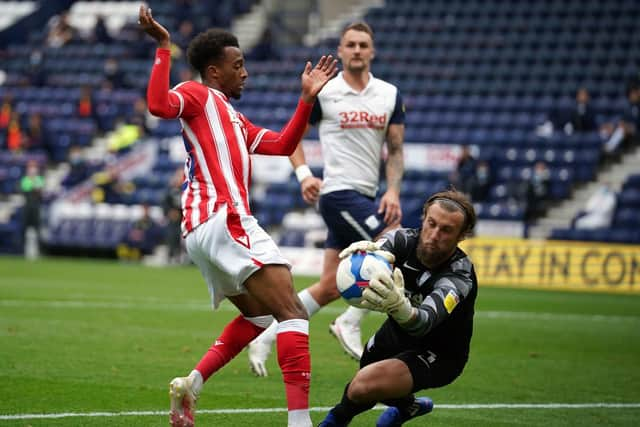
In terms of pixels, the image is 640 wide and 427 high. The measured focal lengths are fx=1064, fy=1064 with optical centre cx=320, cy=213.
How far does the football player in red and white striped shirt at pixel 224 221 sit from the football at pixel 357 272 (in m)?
0.57

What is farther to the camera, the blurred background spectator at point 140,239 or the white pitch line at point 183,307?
the blurred background spectator at point 140,239

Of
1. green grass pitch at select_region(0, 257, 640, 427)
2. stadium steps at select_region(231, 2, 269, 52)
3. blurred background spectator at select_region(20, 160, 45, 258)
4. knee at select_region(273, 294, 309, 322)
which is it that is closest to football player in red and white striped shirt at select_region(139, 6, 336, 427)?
knee at select_region(273, 294, 309, 322)

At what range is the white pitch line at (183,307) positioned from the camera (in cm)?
1302

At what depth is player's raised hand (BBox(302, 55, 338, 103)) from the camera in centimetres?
591

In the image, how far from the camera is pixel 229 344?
19.6 feet

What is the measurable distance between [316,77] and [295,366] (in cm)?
161

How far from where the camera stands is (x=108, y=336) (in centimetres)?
1010

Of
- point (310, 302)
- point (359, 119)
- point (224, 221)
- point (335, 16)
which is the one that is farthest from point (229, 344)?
point (335, 16)

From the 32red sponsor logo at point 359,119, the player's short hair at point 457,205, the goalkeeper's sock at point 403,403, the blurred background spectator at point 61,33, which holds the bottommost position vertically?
the goalkeeper's sock at point 403,403

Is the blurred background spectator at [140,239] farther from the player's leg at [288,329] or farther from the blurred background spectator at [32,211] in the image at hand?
the player's leg at [288,329]

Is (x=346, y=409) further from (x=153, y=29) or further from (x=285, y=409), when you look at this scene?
(x=153, y=29)

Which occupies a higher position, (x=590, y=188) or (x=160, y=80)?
(x=160, y=80)

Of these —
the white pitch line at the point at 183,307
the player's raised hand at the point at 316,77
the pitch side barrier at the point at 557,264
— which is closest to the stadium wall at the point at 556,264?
the pitch side barrier at the point at 557,264

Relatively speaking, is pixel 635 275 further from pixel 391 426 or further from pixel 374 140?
pixel 391 426
